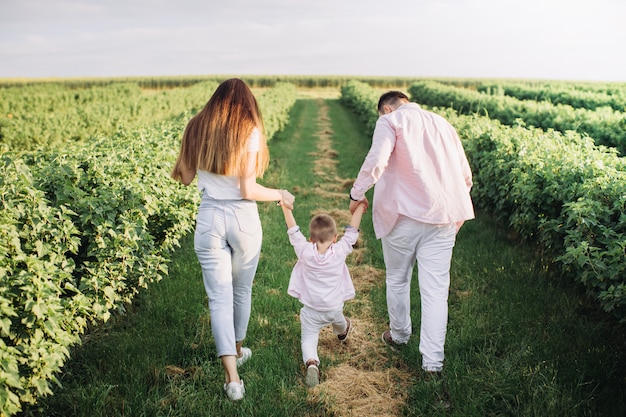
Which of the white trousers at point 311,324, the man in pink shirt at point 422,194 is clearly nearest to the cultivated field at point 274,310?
the white trousers at point 311,324

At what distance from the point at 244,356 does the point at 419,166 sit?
2119 mm

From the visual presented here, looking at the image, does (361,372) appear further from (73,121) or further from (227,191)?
(73,121)

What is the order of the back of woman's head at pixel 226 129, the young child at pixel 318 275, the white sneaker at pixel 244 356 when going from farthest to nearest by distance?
1. the white sneaker at pixel 244 356
2. the young child at pixel 318 275
3. the back of woman's head at pixel 226 129

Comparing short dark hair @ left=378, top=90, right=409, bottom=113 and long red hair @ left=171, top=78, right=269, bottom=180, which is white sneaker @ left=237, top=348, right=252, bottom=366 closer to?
long red hair @ left=171, top=78, right=269, bottom=180

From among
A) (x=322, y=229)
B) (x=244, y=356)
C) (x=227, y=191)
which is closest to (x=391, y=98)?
(x=322, y=229)

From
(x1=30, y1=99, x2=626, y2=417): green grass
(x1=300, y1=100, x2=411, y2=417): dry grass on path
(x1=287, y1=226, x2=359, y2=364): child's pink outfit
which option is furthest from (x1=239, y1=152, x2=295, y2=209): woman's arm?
(x1=300, y1=100, x2=411, y2=417): dry grass on path

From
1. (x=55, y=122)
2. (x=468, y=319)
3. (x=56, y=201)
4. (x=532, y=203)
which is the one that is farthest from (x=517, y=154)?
(x=55, y=122)

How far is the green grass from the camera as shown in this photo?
3.54 metres

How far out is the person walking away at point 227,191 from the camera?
11.1ft

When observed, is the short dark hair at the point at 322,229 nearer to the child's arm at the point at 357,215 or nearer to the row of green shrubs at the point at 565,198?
the child's arm at the point at 357,215

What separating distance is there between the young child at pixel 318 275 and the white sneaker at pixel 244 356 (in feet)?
1.71

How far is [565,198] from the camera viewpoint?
16.5 feet

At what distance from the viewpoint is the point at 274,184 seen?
11359 millimetres

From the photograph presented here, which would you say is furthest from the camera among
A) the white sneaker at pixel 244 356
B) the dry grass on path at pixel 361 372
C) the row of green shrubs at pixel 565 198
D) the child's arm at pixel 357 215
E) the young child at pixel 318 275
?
the white sneaker at pixel 244 356
